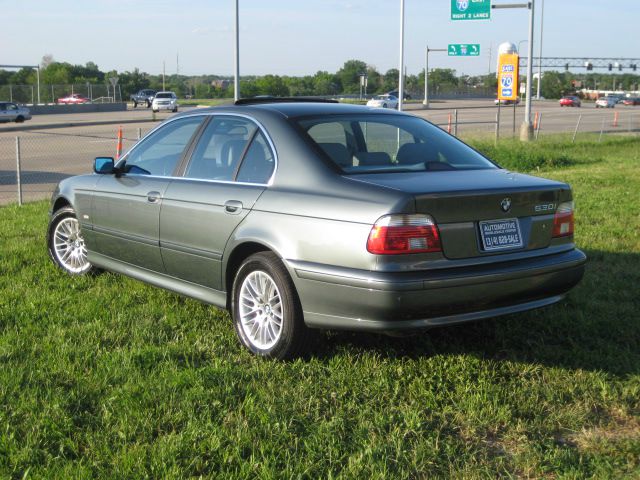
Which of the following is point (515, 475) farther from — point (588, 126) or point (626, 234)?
point (588, 126)

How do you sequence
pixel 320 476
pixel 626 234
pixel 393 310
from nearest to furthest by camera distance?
pixel 320 476
pixel 393 310
pixel 626 234

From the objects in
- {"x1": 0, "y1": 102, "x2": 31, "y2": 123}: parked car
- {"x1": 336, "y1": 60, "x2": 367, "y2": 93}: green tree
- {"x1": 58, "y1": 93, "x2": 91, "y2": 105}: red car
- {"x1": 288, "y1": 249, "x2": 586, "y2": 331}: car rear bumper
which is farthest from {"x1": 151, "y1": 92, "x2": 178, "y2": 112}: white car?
{"x1": 288, "y1": 249, "x2": 586, "y2": 331}: car rear bumper

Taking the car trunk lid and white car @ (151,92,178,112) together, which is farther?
white car @ (151,92,178,112)

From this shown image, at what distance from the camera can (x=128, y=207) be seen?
597 centimetres

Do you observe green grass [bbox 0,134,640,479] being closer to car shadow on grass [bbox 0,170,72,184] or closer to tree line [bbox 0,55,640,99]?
car shadow on grass [bbox 0,170,72,184]

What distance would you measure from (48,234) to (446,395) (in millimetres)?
4295

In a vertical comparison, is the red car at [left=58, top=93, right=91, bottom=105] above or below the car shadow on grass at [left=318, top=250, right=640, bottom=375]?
above

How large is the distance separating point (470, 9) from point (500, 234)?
27.9 meters

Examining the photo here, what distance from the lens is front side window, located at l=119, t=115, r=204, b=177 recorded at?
5.79 meters

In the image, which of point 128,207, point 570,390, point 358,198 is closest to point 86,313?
point 128,207

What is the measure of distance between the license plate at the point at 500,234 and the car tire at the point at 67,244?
12.0 feet

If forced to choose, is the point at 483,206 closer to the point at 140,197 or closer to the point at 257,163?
the point at 257,163

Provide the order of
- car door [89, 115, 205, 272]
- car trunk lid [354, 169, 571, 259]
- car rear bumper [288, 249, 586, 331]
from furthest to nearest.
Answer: car door [89, 115, 205, 272], car trunk lid [354, 169, 571, 259], car rear bumper [288, 249, 586, 331]

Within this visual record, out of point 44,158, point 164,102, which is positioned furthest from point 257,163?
point 164,102
